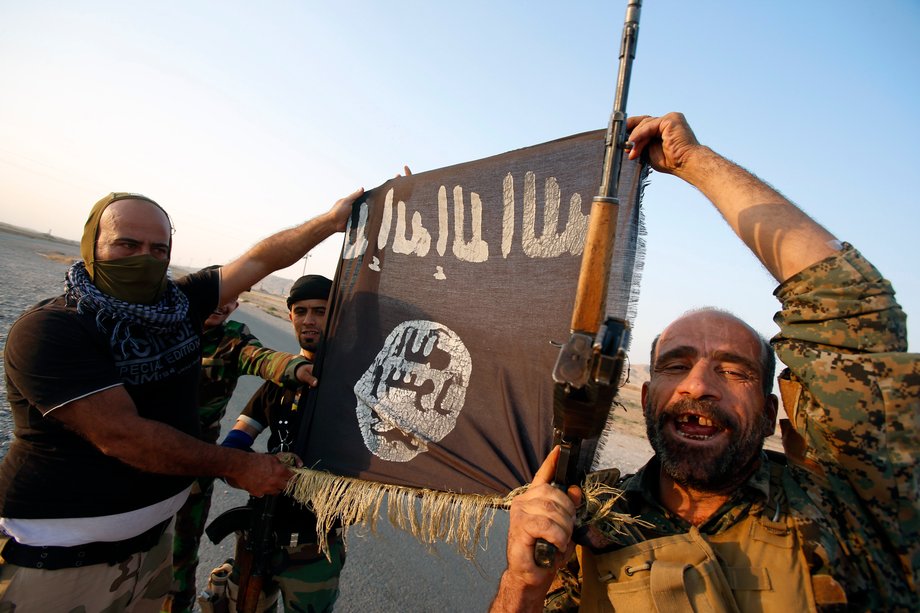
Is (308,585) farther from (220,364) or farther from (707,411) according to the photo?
(707,411)

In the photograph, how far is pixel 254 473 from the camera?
7.39 feet

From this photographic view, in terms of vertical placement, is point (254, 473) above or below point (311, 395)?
below

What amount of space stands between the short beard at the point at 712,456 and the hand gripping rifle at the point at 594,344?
18.7 inches

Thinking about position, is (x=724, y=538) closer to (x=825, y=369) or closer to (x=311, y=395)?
(x=825, y=369)

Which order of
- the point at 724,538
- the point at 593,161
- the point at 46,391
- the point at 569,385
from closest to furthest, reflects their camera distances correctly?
the point at 569,385 → the point at 724,538 → the point at 46,391 → the point at 593,161

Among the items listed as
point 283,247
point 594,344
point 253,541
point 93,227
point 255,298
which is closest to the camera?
point 594,344

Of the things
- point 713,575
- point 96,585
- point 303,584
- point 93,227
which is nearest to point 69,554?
point 96,585

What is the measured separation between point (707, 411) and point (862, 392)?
48 centimetres

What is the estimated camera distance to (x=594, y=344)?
123cm

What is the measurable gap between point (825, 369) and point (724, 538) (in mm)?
699

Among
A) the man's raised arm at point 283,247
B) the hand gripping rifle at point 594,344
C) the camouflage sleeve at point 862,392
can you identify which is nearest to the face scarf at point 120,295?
the man's raised arm at point 283,247

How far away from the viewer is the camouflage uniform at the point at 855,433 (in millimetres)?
1521

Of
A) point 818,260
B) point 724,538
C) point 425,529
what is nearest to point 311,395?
point 425,529

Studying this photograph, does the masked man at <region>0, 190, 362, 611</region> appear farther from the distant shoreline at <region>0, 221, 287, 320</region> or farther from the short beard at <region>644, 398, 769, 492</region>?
the distant shoreline at <region>0, 221, 287, 320</region>
